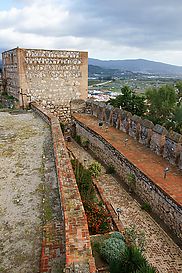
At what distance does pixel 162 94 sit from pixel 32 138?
67.7ft

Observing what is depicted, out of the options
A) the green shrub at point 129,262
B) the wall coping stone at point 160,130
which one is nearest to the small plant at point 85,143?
the wall coping stone at point 160,130

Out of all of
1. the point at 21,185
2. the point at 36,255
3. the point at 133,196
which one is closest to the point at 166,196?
the point at 133,196

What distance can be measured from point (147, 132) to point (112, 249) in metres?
6.97

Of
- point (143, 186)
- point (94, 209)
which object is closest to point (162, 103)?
point (143, 186)

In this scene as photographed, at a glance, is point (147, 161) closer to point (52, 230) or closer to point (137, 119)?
point (137, 119)

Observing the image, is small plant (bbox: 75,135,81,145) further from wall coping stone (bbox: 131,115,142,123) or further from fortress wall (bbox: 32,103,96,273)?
fortress wall (bbox: 32,103,96,273)

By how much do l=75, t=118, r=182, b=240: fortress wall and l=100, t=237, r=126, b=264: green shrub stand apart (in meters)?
2.38

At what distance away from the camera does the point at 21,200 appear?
205 inches

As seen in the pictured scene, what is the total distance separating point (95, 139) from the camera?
1355 centimetres

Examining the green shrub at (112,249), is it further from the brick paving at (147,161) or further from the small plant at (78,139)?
the small plant at (78,139)

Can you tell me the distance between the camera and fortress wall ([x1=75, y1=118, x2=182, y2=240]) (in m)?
7.34

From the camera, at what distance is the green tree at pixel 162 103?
26594mm

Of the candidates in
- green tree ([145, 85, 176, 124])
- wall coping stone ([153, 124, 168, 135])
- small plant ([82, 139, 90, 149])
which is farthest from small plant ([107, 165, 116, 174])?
green tree ([145, 85, 176, 124])

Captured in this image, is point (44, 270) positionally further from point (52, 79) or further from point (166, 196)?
point (52, 79)
